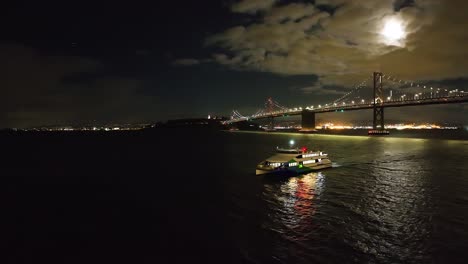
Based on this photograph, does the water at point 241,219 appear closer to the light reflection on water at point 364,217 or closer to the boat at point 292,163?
the light reflection on water at point 364,217

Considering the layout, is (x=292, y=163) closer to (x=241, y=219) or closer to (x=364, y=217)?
(x=364, y=217)

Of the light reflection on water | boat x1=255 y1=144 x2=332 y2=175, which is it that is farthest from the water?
boat x1=255 y1=144 x2=332 y2=175

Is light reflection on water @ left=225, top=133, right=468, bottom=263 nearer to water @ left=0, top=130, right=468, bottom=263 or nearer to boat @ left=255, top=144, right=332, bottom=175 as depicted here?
water @ left=0, top=130, right=468, bottom=263

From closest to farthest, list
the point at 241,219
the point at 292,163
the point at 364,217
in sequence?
the point at 364,217 < the point at 241,219 < the point at 292,163

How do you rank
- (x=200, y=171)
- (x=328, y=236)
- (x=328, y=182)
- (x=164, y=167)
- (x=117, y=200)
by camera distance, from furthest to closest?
(x=164, y=167), (x=200, y=171), (x=328, y=182), (x=117, y=200), (x=328, y=236)

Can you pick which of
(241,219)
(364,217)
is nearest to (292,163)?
(364,217)

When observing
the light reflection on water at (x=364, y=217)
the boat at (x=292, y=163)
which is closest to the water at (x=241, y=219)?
the light reflection on water at (x=364, y=217)

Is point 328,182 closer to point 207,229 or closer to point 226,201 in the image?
point 226,201

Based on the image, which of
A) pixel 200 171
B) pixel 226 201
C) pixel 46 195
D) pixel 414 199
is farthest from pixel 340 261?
pixel 200 171
